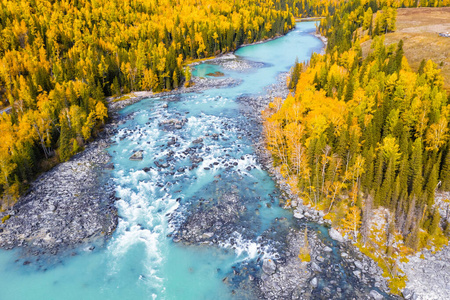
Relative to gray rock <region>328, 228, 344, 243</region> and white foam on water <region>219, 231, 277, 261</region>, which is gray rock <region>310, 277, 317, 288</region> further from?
gray rock <region>328, 228, 344, 243</region>

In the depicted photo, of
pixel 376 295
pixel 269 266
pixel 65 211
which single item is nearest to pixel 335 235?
pixel 376 295

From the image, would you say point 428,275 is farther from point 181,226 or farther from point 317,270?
point 181,226

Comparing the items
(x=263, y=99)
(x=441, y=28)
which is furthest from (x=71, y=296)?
(x=441, y=28)

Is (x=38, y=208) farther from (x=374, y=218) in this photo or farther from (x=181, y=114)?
(x=374, y=218)

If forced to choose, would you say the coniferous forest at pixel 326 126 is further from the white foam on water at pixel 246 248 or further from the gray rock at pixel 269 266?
the gray rock at pixel 269 266

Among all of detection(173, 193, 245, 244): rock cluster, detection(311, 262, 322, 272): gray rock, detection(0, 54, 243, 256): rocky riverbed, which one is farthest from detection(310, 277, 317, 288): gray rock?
detection(0, 54, 243, 256): rocky riverbed
